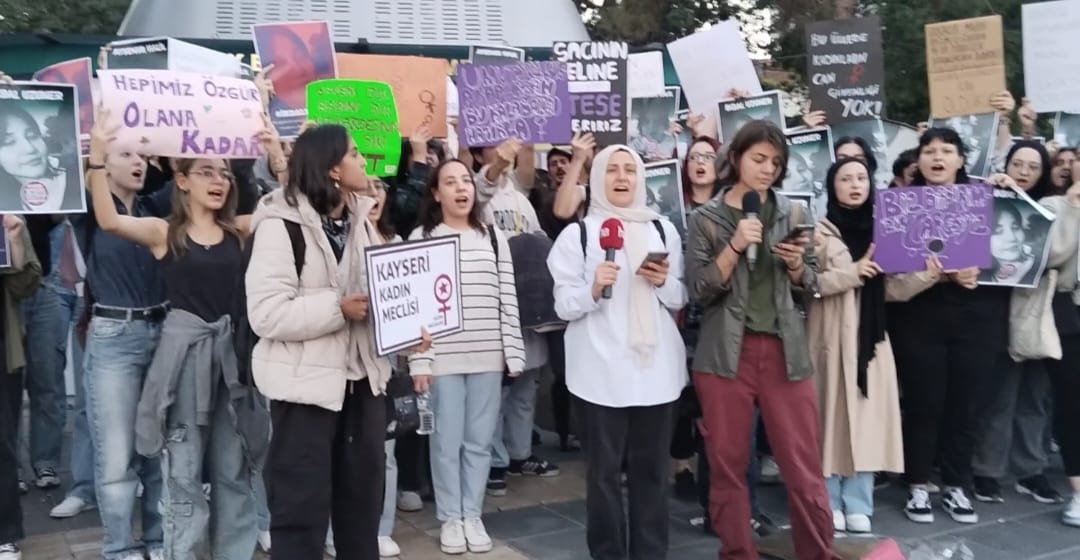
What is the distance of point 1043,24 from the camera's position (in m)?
7.19

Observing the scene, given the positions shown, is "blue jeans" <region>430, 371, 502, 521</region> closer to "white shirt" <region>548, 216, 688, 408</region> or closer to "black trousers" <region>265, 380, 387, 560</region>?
"white shirt" <region>548, 216, 688, 408</region>

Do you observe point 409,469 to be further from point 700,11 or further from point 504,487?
point 700,11

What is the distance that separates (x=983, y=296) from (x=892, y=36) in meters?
8.03

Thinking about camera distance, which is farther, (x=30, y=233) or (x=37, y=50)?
(x=37, y=50)

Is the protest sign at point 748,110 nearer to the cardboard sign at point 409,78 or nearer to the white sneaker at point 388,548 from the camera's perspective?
the cardboard sign at point 409,78

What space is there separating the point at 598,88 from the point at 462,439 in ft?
7.21

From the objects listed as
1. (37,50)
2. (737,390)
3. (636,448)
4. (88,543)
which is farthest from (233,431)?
(37,50)

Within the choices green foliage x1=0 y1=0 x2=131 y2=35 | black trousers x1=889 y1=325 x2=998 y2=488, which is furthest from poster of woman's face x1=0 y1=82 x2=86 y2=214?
green foliage x1=0 y1=0 x2=131 y2=35

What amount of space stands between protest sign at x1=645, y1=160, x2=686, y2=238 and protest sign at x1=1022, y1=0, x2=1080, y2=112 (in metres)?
3.02

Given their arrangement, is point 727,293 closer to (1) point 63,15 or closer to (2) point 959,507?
(2) point 959,507

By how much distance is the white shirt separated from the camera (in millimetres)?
4656

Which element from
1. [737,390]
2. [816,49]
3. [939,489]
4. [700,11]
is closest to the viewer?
[737,390]

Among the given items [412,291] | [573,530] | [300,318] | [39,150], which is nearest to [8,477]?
[39,150]

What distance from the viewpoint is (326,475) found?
374cm
